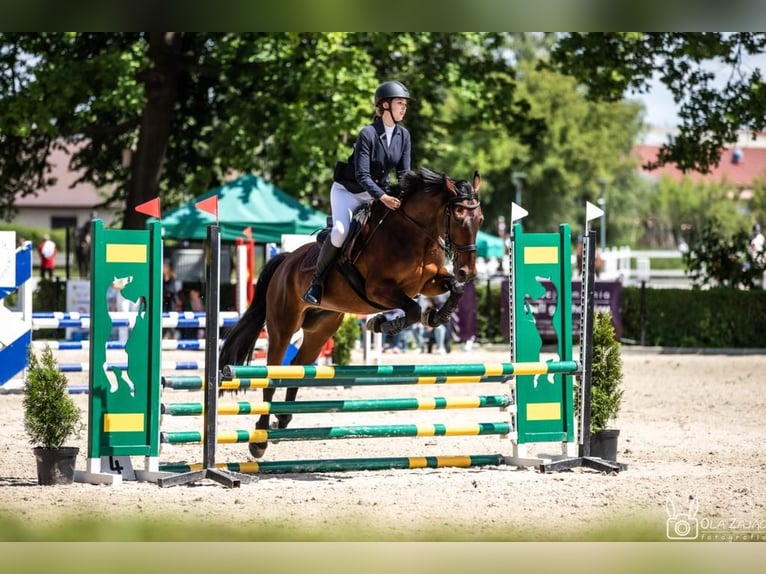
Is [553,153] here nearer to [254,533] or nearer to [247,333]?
[247,333]

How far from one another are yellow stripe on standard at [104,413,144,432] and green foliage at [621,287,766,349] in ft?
43.4

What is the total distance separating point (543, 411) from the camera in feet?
23.6

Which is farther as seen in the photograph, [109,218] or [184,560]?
[109,218]

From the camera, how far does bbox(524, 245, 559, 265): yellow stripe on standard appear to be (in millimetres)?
7184

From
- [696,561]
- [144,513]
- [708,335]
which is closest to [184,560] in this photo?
[144,513]

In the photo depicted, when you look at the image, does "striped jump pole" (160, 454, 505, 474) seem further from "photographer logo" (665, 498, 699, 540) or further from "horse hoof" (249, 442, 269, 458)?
"photographer logo" (665, 498, 699, 540)

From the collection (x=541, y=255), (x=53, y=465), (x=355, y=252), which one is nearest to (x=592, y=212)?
(x=541, y=255)

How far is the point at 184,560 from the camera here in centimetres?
491

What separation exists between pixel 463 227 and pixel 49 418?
2.54m

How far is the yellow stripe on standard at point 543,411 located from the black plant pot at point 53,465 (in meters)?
2.76

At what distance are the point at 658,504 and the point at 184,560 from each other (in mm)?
2484

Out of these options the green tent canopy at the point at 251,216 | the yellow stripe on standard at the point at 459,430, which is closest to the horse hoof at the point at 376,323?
the yellow stripe on standard at the point at 459,430
